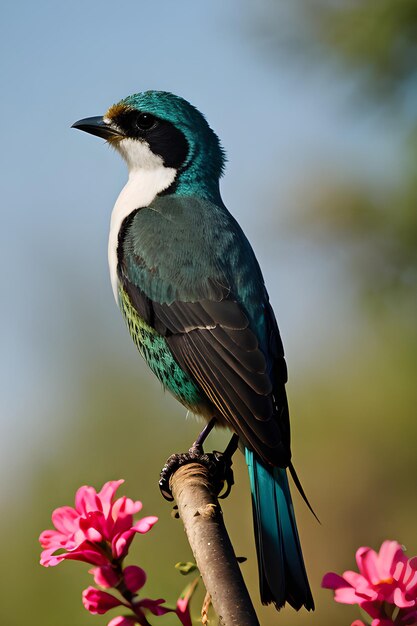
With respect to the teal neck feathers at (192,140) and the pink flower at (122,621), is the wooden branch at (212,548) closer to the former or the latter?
the pink flower at (122,621)

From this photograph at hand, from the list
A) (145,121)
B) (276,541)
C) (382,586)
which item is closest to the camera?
(382,586)

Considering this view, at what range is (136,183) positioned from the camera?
3197mm

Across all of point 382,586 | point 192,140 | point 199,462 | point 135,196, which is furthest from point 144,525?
point 192,140

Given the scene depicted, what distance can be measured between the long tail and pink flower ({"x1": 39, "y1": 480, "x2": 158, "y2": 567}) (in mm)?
730

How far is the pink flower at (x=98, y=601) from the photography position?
1.37 meters

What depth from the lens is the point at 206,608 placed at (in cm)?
142

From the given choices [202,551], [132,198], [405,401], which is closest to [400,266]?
[405,401]

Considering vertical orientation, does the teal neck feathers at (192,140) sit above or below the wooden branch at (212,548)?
above

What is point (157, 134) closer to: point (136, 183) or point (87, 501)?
point (136, 183)

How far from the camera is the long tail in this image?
2100mm

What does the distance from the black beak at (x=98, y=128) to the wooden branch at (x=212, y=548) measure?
1.43 metres

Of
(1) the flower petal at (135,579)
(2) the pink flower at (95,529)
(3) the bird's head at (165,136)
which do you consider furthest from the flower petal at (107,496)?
(3) the bird's head at (165,136)

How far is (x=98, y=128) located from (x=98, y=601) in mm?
2180

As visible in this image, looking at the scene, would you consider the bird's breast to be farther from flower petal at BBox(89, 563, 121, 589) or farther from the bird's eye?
flower petal at BBox(89, 563, 121, 589)
